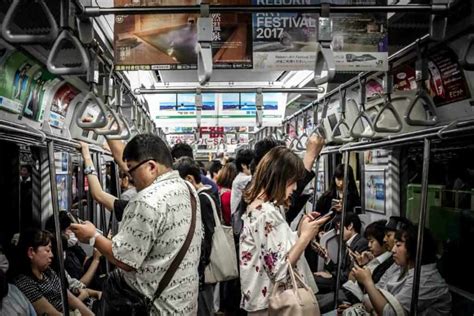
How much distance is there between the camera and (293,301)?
9.13 feet

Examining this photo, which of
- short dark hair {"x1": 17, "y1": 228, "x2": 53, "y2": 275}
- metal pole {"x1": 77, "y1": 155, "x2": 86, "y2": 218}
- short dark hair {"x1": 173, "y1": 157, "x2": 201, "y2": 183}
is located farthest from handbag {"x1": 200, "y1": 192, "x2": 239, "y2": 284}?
metal pole {"x1": 77, "y1": 155, "x2": 86, "y2": 218}

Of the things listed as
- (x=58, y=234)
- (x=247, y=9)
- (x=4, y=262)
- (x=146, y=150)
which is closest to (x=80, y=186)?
(x=4, y=262)

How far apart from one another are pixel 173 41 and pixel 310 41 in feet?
3.29

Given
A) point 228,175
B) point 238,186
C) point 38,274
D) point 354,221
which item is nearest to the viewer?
point 38,274

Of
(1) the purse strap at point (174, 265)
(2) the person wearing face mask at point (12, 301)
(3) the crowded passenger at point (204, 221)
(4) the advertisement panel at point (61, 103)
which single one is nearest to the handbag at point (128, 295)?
(1) the purse strap at point (174, 265)

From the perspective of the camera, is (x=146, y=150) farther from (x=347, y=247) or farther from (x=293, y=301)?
(x=347, y=247)

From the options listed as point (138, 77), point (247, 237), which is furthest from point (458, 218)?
point (138, 77)

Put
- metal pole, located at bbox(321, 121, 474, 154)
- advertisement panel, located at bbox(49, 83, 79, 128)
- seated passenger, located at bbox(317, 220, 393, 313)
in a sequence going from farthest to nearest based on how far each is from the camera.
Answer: advertisement panel, located at bbox(49, 83, 79, 128)
seated passenger, located at bbox(317, 220, 393, 313)
metal pole, located at bbox(321, 121, 474, 154)

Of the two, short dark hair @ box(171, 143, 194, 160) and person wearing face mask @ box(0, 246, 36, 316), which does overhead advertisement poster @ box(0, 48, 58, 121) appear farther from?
person wearing face mask @ box(0, 246, 36, 316)

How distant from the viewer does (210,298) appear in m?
4.11

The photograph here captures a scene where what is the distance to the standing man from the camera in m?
2.56

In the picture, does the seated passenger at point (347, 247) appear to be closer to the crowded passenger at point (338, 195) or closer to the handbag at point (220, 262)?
the crowded passenger at point (338, 195)

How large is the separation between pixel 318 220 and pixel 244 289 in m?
0.59

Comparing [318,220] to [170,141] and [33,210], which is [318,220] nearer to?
[33,210]
